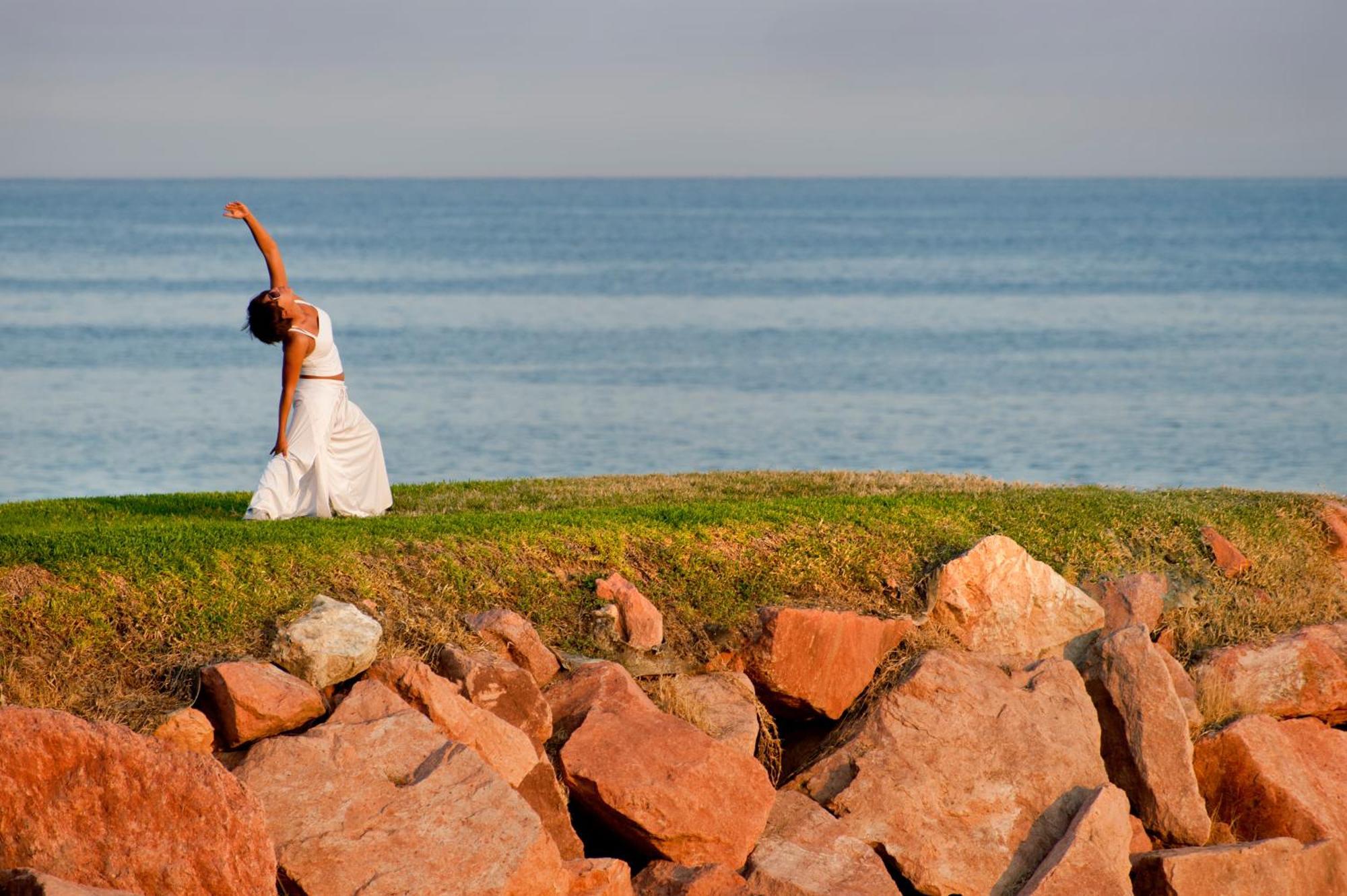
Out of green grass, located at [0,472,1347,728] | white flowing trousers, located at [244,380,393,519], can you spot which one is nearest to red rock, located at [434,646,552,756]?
green grass, located at [0,472,1347,728]

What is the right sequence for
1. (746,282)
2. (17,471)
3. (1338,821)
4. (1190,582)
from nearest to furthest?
(1338,821)
(1190,582)
(17,471)
(746,282)

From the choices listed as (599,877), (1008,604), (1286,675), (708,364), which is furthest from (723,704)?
(708,364)

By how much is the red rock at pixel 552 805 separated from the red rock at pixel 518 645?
31.0 inches

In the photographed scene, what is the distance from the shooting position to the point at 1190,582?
1130 cm

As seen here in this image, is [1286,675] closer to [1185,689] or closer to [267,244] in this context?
[1185,689]

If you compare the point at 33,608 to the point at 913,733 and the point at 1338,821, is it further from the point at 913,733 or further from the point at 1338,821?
the point at 1338,821

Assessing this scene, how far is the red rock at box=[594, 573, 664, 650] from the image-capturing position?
963cm

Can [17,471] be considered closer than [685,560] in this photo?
No

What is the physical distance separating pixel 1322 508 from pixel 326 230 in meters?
121

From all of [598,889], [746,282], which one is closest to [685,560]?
[598,889]

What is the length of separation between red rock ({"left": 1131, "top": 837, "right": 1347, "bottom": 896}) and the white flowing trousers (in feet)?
21.3

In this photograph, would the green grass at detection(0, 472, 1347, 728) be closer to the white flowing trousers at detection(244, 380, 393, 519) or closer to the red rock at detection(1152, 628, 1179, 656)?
the red rock at detection(1152, 628, 1179, 656)

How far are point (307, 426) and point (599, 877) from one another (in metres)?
5.15

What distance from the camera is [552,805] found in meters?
8.45
